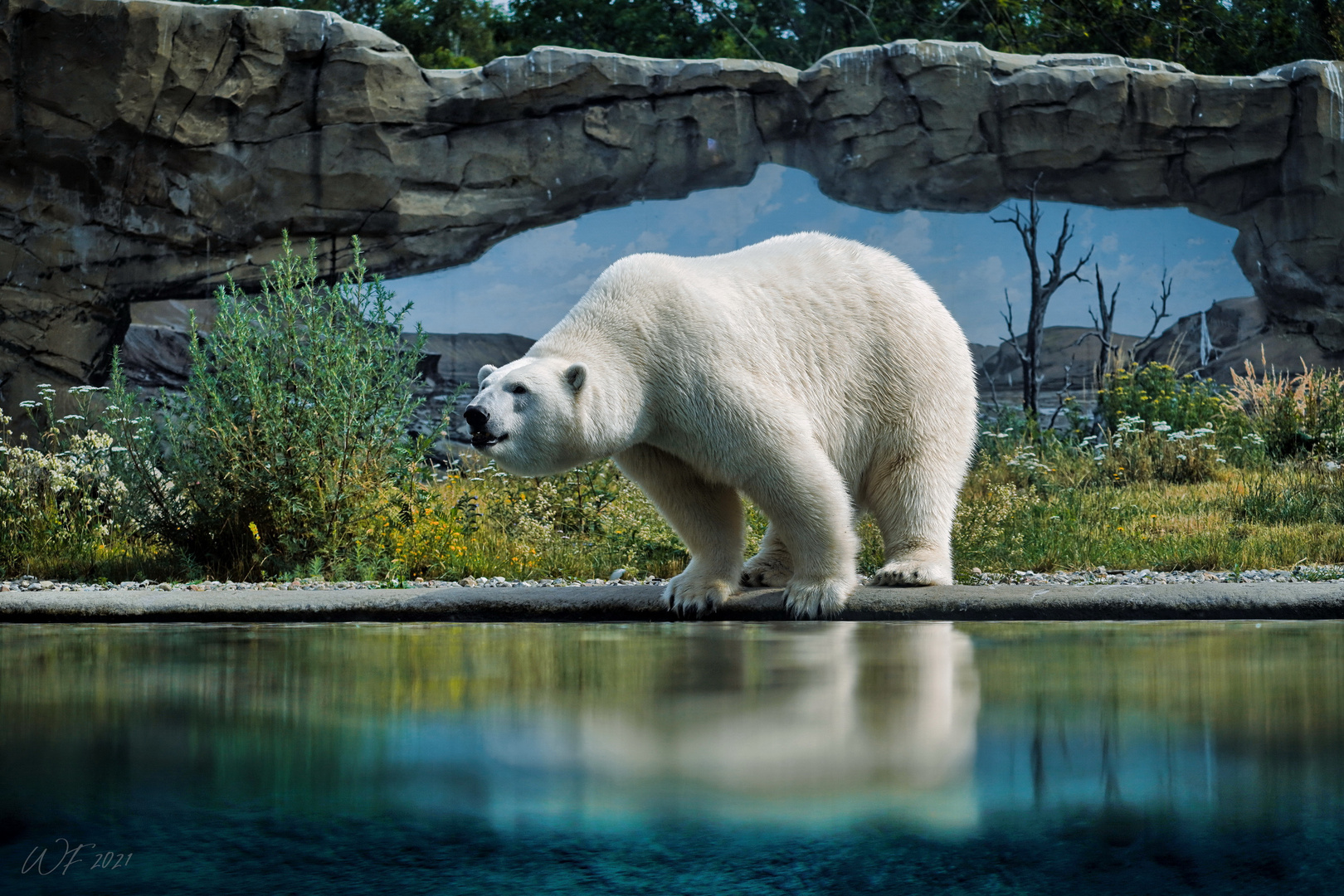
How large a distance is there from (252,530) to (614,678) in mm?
2927

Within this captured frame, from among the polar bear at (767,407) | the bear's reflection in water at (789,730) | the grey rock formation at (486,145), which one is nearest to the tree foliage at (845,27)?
the grey rock formation at (486,145)

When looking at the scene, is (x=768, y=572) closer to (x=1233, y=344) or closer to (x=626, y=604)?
(x=626, y=604)

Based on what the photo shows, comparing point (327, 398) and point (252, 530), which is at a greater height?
point (327, 398)

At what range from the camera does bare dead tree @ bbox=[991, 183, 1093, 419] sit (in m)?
8.97

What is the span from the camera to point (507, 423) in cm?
275

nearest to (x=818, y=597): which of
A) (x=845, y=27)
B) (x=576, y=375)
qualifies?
(x=576, y=375)

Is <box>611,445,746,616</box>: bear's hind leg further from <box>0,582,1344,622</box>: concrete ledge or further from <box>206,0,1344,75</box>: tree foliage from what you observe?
<box>206,0,1344,75</box>: tree foliage

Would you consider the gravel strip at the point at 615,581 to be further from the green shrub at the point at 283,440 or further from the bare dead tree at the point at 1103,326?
the bare dead tree at the point at 1103,326

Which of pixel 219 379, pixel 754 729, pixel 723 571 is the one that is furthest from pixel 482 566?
pixel 754 729

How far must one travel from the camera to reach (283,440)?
4301mm

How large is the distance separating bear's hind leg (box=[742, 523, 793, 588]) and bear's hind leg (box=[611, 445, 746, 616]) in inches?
8.4

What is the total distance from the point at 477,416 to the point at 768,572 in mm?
1100

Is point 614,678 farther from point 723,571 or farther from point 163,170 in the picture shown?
point 163,170

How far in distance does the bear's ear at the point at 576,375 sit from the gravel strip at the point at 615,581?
113 cm
